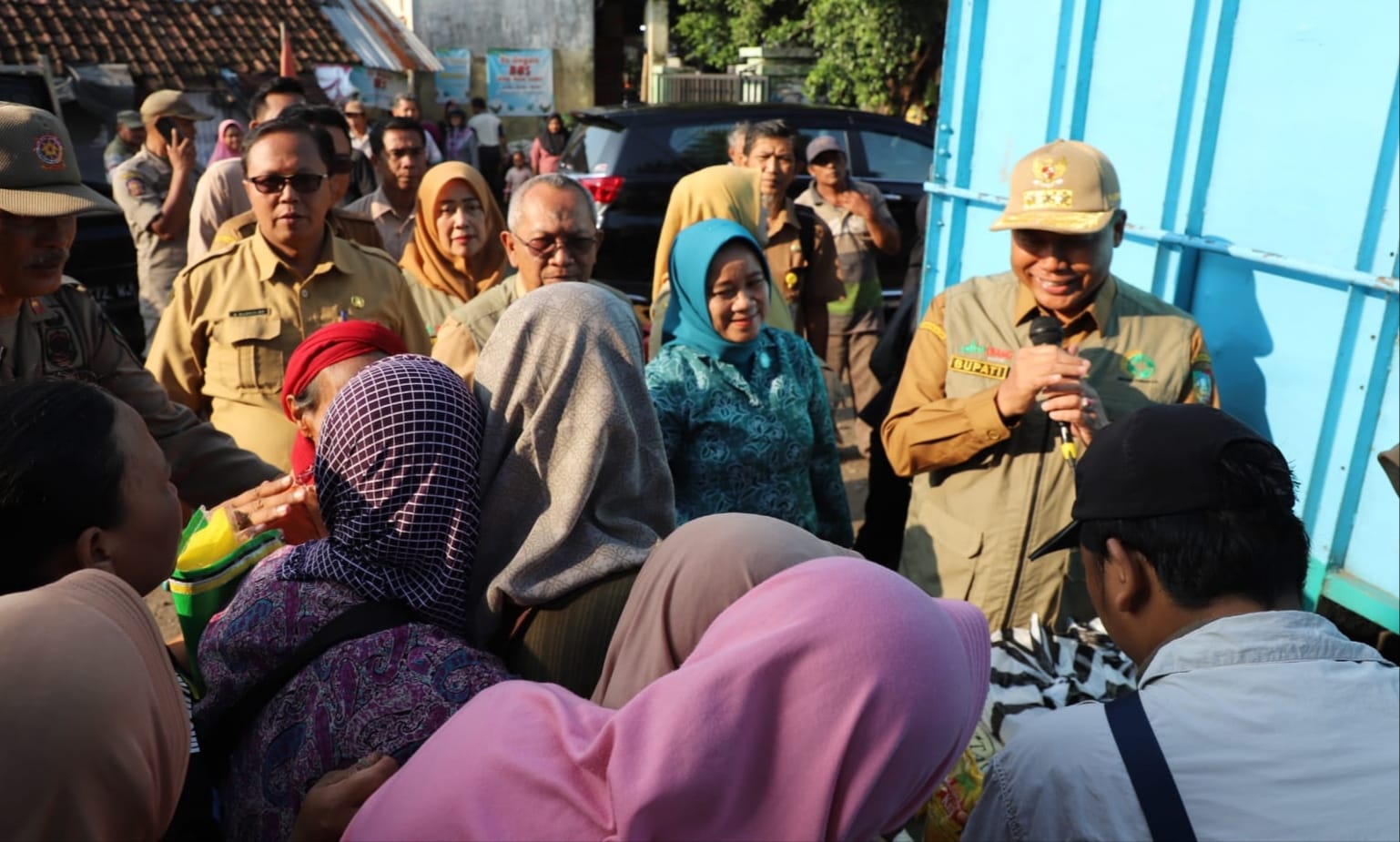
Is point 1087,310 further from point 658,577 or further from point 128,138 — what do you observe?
point 128,138

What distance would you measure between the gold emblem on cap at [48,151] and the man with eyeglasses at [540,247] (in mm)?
1029

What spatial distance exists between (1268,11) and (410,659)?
2.83 m

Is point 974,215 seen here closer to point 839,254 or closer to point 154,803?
point 839,254

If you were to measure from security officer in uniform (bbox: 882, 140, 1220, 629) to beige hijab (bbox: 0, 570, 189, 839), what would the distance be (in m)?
1.89

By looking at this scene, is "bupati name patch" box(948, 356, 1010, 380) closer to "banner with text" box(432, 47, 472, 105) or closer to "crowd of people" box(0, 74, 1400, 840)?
"crowd of people" box(0, 74, 1400, 840)

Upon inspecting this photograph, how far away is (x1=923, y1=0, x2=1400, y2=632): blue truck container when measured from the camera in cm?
271

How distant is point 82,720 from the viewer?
1.08 m

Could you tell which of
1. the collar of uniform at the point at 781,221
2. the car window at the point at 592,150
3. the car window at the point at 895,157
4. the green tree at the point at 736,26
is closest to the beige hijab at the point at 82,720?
the collar of uniform at the point at 781,221

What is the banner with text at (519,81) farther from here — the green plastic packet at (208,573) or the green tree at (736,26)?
the green plastic packet at (208,573)

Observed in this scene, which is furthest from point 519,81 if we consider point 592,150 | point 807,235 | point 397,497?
point 397,497

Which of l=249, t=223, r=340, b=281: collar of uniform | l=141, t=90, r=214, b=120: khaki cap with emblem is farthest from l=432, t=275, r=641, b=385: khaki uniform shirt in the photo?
l=141, t=90, r=214, b=120: khaki cap with emblem

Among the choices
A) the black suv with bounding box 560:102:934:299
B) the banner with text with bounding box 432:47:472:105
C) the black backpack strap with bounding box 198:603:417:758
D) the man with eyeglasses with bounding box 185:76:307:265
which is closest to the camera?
the black backpack strap with bounding box 198:603:417:758

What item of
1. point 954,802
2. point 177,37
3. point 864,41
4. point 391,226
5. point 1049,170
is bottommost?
point 954,802

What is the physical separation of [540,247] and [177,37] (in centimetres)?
1554
